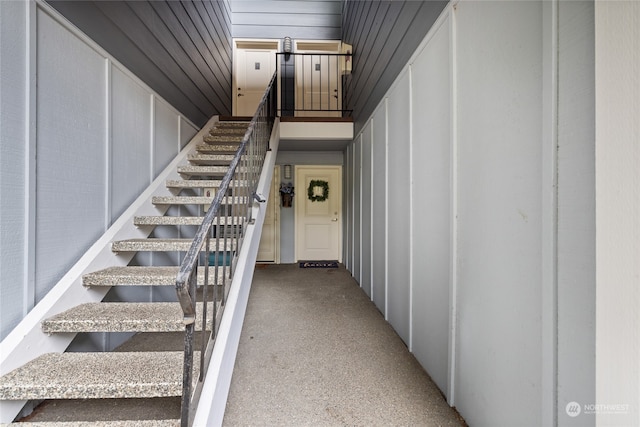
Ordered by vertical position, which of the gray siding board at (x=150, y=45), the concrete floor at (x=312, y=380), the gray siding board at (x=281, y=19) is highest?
the gray siding board at (x=281, y=19)

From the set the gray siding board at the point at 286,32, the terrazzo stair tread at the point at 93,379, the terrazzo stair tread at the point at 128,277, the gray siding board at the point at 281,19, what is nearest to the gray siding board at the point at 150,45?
the terrazzo stair tread at the point at 128,277

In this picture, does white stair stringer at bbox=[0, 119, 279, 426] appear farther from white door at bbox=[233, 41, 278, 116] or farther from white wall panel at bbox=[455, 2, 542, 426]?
white door at bbox=[233, 41, 278, 116]

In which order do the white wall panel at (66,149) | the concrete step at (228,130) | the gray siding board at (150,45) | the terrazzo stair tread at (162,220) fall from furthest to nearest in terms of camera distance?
the concrete step at (228,130) → the terrazzo stair tread at (162,220) → the gray siding board at (150,45) → the white wall panel at (66,149)

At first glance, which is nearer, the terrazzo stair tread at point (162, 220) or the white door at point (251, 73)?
the terrazzo stair tread at point (162, 220)

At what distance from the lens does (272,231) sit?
17.4ft

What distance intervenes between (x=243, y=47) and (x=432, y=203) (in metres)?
5.32

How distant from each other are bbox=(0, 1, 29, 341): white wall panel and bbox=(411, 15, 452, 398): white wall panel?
6.93 feet

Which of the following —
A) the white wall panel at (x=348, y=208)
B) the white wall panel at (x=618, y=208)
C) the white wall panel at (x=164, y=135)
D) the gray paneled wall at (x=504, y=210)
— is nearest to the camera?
the white wall panel at (x=618, y=208)

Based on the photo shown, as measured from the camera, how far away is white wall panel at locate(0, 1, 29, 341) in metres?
1.28

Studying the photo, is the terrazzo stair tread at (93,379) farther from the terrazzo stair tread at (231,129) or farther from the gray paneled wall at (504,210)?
the terrazzo stair tread at (231,129)

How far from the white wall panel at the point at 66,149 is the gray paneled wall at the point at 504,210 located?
→ 2120 millimetres

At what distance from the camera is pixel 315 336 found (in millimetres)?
2344

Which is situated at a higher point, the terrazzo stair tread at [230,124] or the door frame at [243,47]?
the door frame at [243,47]

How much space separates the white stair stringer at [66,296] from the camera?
4.16 ft
